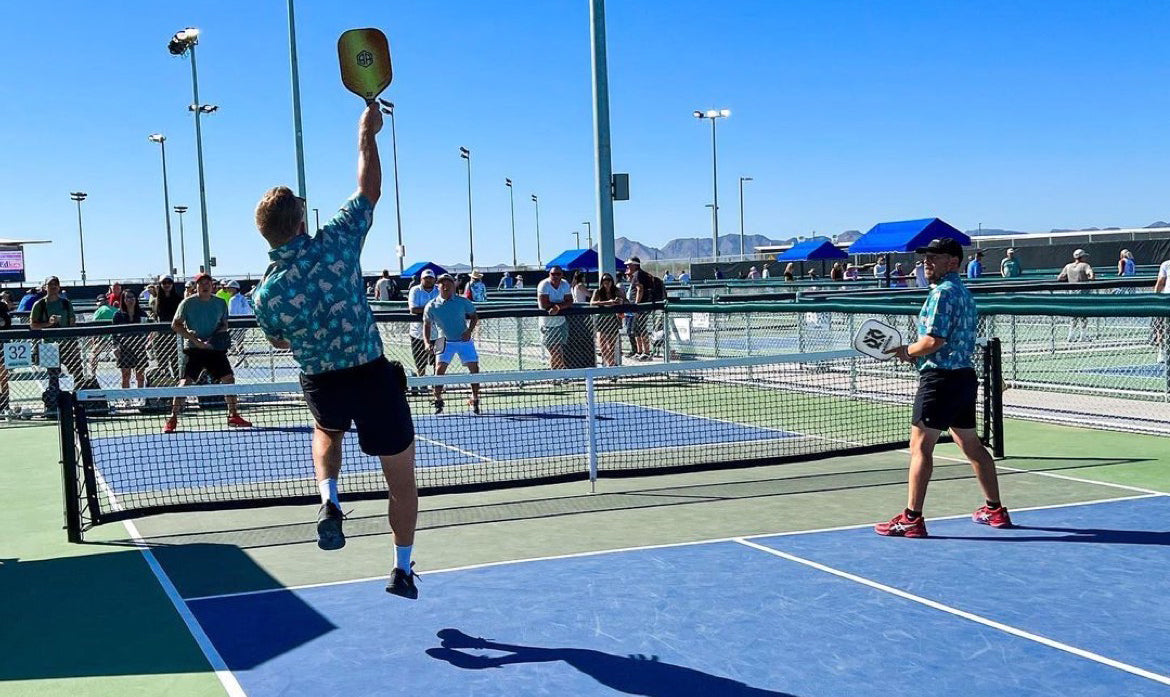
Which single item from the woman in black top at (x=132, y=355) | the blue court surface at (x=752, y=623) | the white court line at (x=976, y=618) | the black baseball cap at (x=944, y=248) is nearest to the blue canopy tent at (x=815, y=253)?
the woman in black top at (x=132, y=355)

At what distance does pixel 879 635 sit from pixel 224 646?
123 inches

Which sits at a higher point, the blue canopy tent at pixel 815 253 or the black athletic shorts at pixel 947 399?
the blue canopy tent at pixel 815 253

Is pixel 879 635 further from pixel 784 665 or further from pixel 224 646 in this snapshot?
pixel 224 646

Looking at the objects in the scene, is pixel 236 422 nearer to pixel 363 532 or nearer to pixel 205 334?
pixel 205 334

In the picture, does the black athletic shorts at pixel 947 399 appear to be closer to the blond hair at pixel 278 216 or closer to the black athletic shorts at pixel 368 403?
the black athletic shorts at pixel 368 403

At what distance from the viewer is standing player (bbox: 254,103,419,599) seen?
16.7ft

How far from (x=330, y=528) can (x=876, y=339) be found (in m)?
4.08

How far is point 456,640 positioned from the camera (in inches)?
225

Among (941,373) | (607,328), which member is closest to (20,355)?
(607,328)

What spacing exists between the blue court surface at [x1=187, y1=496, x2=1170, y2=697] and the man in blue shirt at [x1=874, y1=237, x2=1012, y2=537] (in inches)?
16.2

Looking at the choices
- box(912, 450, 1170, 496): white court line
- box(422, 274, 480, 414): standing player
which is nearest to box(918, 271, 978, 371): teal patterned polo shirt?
box(912, 450, 1170, 496): white court line

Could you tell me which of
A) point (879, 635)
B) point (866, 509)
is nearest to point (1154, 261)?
point (866, 509)

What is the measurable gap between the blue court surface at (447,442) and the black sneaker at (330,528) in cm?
569

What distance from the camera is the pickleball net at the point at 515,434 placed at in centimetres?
928
